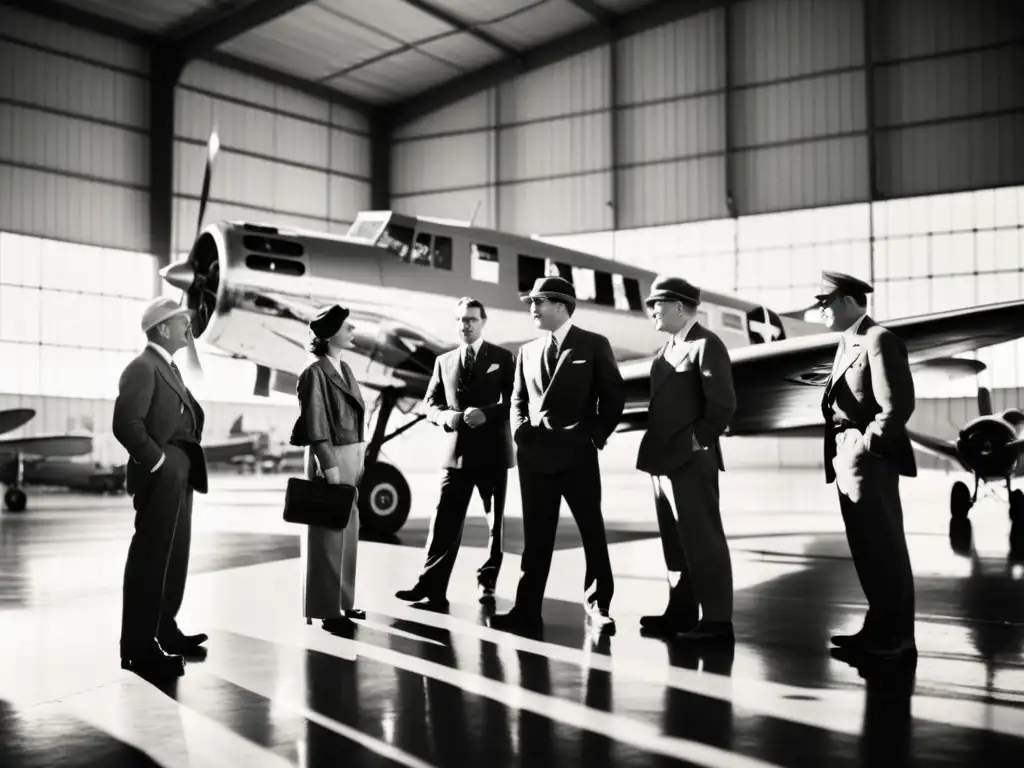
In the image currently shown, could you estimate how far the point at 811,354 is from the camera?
7.16 m

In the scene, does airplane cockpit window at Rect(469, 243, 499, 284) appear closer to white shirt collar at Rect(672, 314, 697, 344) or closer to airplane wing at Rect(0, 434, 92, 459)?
white shirt collar at Rect(672, 314, 697, 344)

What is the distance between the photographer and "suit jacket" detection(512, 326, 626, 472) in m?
5.12

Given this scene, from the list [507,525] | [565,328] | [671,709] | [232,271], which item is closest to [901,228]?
[507,525]

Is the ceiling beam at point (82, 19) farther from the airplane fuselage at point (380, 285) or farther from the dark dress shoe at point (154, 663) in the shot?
the dark dress shoe at point (154, 663)

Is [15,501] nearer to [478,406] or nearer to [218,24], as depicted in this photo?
[478,406]

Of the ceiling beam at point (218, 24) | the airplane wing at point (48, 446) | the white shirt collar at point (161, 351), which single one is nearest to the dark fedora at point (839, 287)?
the white shirt collar at point (161, 351)

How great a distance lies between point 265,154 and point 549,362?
28.5 meters

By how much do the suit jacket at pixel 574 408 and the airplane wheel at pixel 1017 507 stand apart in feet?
20.1

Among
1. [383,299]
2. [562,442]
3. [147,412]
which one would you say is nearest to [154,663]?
[147,412]

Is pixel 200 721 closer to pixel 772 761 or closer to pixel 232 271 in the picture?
pixel 772 761

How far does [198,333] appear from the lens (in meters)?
9.91

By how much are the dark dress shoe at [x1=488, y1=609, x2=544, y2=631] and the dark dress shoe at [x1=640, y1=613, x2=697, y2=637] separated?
0.54 m

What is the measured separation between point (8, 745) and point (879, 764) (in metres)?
2.60

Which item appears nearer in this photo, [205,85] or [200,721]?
[200,721]
